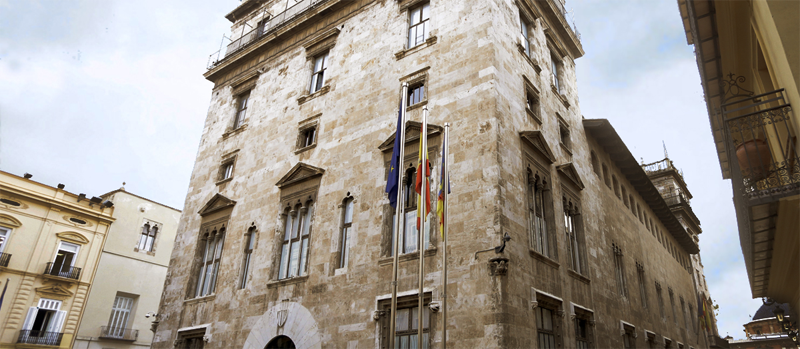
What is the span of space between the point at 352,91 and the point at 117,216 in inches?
995

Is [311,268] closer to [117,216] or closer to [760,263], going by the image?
[760,263]

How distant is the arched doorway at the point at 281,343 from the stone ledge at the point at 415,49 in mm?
10252

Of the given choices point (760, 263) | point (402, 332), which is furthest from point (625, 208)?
point (402, 332)

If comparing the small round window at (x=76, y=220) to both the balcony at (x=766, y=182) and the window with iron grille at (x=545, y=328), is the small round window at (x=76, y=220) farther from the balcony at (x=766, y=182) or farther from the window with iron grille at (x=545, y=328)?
the balcony at (x=766, y=182)

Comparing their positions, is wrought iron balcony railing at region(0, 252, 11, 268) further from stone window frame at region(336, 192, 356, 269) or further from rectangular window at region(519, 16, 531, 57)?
rectangular window at region(519, 16, 531, 57)

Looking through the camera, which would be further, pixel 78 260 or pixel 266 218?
pixel 78 260

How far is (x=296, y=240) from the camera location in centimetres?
1759

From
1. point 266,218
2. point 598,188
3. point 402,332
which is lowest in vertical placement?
point 402,332

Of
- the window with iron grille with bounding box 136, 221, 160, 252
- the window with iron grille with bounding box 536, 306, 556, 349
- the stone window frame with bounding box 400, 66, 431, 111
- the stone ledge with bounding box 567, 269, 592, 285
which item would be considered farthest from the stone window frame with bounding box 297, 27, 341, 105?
the window with iron grille with bounding box 136, 221, 160, 252

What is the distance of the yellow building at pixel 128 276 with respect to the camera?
32812mm

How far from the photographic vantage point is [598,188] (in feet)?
71.0

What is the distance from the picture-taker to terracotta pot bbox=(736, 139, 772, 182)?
780cm

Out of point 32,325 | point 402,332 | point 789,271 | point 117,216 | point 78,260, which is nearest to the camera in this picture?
point 789,271

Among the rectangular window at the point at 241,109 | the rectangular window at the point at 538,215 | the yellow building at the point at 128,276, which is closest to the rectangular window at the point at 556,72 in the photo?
the rectangular window at the point at 538,215
